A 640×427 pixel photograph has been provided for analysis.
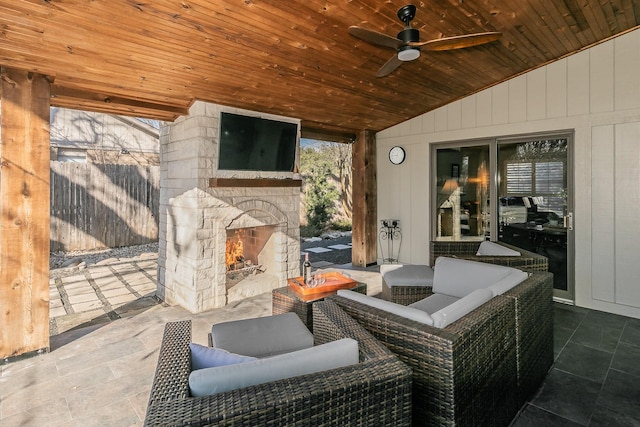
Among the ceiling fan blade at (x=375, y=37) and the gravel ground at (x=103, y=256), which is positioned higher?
the ceiling fan blade at (x=375, y=37)

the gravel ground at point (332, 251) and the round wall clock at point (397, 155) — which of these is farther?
the gravel ground at point (332, 251)

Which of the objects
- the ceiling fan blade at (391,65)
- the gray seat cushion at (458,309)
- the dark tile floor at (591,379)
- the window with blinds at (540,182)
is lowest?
the dark tile floor at (591,379)

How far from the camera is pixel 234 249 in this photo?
4.90 m

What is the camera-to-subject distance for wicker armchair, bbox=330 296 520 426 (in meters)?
1.56

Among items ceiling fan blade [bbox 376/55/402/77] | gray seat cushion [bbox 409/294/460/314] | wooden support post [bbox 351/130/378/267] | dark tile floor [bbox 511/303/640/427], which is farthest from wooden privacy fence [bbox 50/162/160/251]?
dark tile floor [bbox 511/303/640/427]

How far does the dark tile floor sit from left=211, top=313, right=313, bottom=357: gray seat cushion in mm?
1389

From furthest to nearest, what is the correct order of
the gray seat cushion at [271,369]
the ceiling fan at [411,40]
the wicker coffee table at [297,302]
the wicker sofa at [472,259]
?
the wicker sofa at [472,259] < the wicker coffee table at [297,302] < the ceiling fan at [411,40] < the gray seat cushion at [271,369]

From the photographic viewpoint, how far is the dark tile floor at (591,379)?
213cm

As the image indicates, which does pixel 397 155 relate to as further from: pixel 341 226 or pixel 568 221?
pixel 341 226

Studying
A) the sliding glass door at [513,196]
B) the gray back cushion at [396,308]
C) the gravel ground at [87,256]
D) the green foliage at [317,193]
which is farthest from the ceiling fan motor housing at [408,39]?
the green foliage at [317,193]

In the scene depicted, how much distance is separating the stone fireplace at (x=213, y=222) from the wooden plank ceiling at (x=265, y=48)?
478mm

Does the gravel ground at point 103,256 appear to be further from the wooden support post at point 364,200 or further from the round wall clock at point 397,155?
the round wall clock at point 397,155

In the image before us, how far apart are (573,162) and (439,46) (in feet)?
8.98

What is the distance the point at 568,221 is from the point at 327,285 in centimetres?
329
